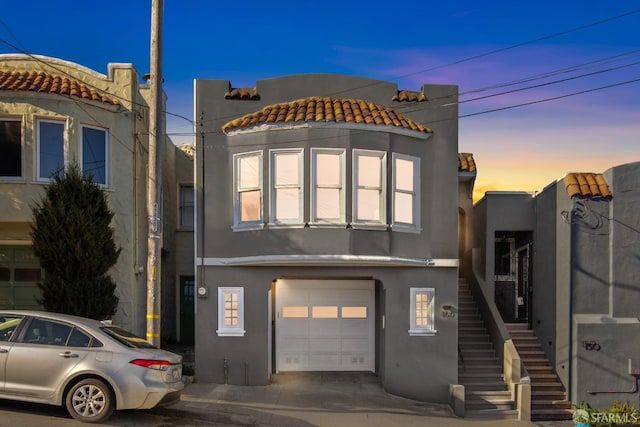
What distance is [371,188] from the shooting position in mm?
12578

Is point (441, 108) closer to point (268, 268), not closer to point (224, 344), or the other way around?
point (268, 268)

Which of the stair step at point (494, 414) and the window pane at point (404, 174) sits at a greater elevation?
the window pane at point (404, 174)

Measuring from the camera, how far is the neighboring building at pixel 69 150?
12.8 m

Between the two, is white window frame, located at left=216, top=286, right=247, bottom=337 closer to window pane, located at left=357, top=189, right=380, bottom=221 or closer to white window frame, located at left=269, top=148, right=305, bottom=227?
white window frame, located at left=269, top=148, right=305, bottom=227

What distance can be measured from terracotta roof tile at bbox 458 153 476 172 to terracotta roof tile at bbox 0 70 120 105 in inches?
365

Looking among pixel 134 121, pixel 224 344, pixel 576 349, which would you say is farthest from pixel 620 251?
pixel 134 121

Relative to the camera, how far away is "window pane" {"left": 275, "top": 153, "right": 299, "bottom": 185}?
41.1ft

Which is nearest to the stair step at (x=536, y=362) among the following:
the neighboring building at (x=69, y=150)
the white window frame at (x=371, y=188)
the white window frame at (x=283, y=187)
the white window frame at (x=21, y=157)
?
the white window frame at (x=371, y=188)

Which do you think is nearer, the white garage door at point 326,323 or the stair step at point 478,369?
the stair step at point 478,369

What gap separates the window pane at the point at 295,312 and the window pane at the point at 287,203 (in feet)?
10.1

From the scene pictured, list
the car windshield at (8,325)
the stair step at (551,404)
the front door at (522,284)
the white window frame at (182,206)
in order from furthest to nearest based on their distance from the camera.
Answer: the white window frame at (182,206) → the front door at (522,284) → the stair step at (551,404) → the car windshield at (8,325)

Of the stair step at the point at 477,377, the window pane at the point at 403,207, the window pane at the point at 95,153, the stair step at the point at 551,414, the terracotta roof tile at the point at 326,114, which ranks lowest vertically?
the stair step at the point at 551,414

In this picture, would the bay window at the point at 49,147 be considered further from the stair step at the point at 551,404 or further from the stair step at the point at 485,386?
the stair step at the point at 551,404

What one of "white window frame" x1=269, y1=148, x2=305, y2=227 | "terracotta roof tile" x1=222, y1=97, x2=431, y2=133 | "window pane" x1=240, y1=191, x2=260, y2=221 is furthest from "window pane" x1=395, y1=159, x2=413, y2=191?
"window pane" x1=240, y1=191, x2=260, y2=221
